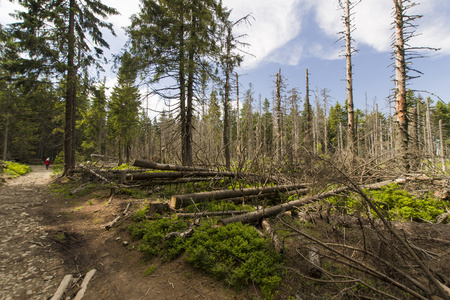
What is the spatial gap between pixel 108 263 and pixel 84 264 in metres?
0.43

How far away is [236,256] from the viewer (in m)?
3.34

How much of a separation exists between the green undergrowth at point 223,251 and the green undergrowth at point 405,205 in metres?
2.55

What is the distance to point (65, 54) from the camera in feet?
39.4

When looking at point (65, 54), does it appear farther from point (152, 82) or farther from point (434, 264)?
point (434, 264)

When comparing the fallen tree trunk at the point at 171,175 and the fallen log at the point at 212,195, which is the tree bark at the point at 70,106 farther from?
the fallen log at the point at 212,195

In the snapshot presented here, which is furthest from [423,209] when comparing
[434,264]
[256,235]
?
[256,235]

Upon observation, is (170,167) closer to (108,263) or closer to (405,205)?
(108,263)

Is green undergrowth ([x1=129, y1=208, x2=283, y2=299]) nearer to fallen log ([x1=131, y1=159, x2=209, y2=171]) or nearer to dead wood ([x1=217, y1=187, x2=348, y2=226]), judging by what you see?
dead wood ([x1=217, y1=187, x2=348, y2=226])

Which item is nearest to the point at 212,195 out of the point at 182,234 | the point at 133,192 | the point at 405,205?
the point at 182,234

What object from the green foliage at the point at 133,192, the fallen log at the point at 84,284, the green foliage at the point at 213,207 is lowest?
the fallen log at the point at 84,284

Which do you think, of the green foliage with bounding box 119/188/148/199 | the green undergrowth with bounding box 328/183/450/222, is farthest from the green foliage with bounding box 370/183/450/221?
the green foliage with bounding box 119/188/148/199

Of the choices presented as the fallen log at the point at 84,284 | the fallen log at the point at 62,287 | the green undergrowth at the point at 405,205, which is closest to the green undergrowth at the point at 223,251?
the fallen log at the point at 84,284

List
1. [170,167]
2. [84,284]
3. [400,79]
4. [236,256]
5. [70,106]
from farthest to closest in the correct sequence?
1. [70,106]
2. [400,79]
3. [170,167]
4. [236,256]
5. [84,284]

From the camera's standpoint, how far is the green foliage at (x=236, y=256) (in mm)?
2967
